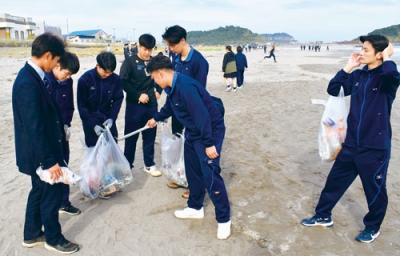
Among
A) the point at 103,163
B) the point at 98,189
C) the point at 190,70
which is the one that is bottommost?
the point at 98,189

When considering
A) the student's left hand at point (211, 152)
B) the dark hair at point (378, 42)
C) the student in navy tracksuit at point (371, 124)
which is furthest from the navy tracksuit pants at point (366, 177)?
the student's left hand at point (211, 152)

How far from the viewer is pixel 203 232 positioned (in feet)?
10.9

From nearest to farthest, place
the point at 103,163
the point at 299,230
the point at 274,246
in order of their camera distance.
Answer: the point at 274,246
the point at 299,230
the point at 103,163

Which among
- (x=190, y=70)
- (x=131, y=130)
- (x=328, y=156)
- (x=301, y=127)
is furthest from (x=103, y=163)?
(x=301, y=127)

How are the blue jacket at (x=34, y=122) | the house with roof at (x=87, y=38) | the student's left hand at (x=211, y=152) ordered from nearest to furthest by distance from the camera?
the blue jacket at (x=34, y=122) < the student's left hand at (x=211, y=152) < the house with roof at (x=87, y=38)

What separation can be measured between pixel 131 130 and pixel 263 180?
1.96 m

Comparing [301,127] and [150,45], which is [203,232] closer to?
[150,45]

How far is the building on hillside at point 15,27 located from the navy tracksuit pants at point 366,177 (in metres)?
57.4

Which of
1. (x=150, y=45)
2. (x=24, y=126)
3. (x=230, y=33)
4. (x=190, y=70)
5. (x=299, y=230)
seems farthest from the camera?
(x=230, y=33)

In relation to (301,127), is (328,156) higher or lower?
higher

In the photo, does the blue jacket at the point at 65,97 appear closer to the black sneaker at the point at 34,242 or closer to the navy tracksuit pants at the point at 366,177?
the black sneaker at the point at 34,242

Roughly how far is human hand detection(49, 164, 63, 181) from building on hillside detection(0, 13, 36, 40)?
2223 inches

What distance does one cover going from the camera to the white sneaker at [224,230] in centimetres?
317

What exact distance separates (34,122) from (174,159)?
6.15 feet
